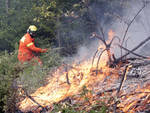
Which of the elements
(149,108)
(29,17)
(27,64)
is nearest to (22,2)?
(29,17)

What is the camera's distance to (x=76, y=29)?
358 inches

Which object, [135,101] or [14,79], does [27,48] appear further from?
[135,101]

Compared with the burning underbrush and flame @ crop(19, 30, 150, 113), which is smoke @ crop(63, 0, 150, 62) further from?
the burning underbrush

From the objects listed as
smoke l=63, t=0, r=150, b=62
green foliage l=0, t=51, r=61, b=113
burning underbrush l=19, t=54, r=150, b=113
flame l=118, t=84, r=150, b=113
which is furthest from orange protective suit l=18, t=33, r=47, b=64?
flame l=118, t=84, r=150, b=113

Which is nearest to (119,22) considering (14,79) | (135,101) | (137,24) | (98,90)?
(137,24)

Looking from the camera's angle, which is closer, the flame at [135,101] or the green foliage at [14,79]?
the flame at [135,101]

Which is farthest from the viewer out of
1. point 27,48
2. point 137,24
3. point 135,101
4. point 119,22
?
point 119,22

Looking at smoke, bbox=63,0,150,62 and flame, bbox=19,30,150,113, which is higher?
smoke, bbox=63,0,150,62

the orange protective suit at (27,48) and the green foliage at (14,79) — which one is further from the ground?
the orange protective suit at (27,48)

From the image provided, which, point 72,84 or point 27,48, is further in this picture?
point 27,48

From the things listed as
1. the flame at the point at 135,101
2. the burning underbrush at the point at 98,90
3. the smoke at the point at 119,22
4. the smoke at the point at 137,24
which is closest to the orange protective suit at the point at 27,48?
the burning underbrush at the point at 98,90

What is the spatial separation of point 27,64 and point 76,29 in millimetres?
3694

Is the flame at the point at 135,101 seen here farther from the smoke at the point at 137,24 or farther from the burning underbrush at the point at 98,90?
the smoke at the point at 137,24

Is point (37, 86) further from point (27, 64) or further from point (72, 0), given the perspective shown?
point (72, 0)
